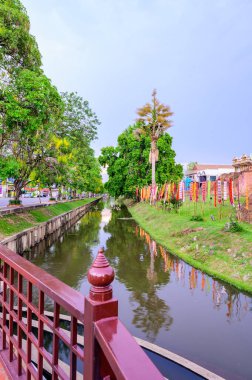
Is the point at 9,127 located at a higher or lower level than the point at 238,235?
higher

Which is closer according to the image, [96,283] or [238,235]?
[96,283]

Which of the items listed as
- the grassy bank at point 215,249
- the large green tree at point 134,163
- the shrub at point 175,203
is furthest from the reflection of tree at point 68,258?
the large green tree at point 134,163

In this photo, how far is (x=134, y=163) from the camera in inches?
1678

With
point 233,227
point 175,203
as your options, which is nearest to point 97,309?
point 233,227

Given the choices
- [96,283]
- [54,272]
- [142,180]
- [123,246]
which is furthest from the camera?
[142,180]

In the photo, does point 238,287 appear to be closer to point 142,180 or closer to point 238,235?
point 238,235

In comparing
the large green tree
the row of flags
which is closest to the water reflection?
the row of flags

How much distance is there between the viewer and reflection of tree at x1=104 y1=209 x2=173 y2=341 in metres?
7.86

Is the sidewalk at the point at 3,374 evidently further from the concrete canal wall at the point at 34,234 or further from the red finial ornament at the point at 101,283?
the concrete canal wall at the point at 34,234

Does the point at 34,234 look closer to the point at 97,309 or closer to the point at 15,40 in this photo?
the point at 15,40

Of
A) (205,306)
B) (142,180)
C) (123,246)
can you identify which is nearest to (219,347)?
(205,306)

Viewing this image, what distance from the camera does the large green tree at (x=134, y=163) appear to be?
137 feet

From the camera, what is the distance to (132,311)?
8.45 meters

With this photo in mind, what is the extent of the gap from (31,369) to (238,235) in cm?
1195
